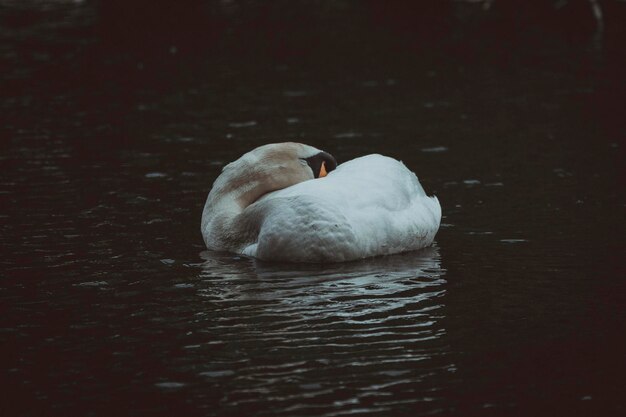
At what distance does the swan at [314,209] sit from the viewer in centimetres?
1131

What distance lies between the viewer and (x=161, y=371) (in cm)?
859

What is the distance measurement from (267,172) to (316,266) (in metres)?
1.39

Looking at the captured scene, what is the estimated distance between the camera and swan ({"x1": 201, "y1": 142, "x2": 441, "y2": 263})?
1131cm

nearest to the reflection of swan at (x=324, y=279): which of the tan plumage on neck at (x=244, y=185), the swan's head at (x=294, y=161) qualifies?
the tan plumage on neck at (x=244, y=185)

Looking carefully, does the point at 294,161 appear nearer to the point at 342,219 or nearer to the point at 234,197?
the point at 234,197

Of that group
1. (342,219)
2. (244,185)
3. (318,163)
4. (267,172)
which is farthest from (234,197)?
(342,219)

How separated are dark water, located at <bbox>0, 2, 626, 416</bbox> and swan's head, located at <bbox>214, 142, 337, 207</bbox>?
73cm

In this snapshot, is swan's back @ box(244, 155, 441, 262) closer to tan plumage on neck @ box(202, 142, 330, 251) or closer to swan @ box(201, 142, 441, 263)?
swan @ box(201, 142, 441, 263)

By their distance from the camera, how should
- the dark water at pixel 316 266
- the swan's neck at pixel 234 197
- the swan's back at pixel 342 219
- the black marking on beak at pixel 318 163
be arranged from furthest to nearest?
the black marking on beak at pixel 318 163
the swan's neck at pixel 234 197
the swan's back at pixel 342 219
the dark water at pixel 316 266

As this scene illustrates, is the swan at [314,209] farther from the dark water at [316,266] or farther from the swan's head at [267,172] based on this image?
the dark water at [316,266]

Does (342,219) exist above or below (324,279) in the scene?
above

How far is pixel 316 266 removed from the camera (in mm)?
11438

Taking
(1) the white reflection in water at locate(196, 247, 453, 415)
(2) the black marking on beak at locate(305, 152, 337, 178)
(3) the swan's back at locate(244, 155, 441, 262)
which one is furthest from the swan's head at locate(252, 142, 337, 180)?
(1) the white reflection in water at locate(196, 247, 453, 415)

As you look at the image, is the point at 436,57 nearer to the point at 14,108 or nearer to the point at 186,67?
the point at 186,67
